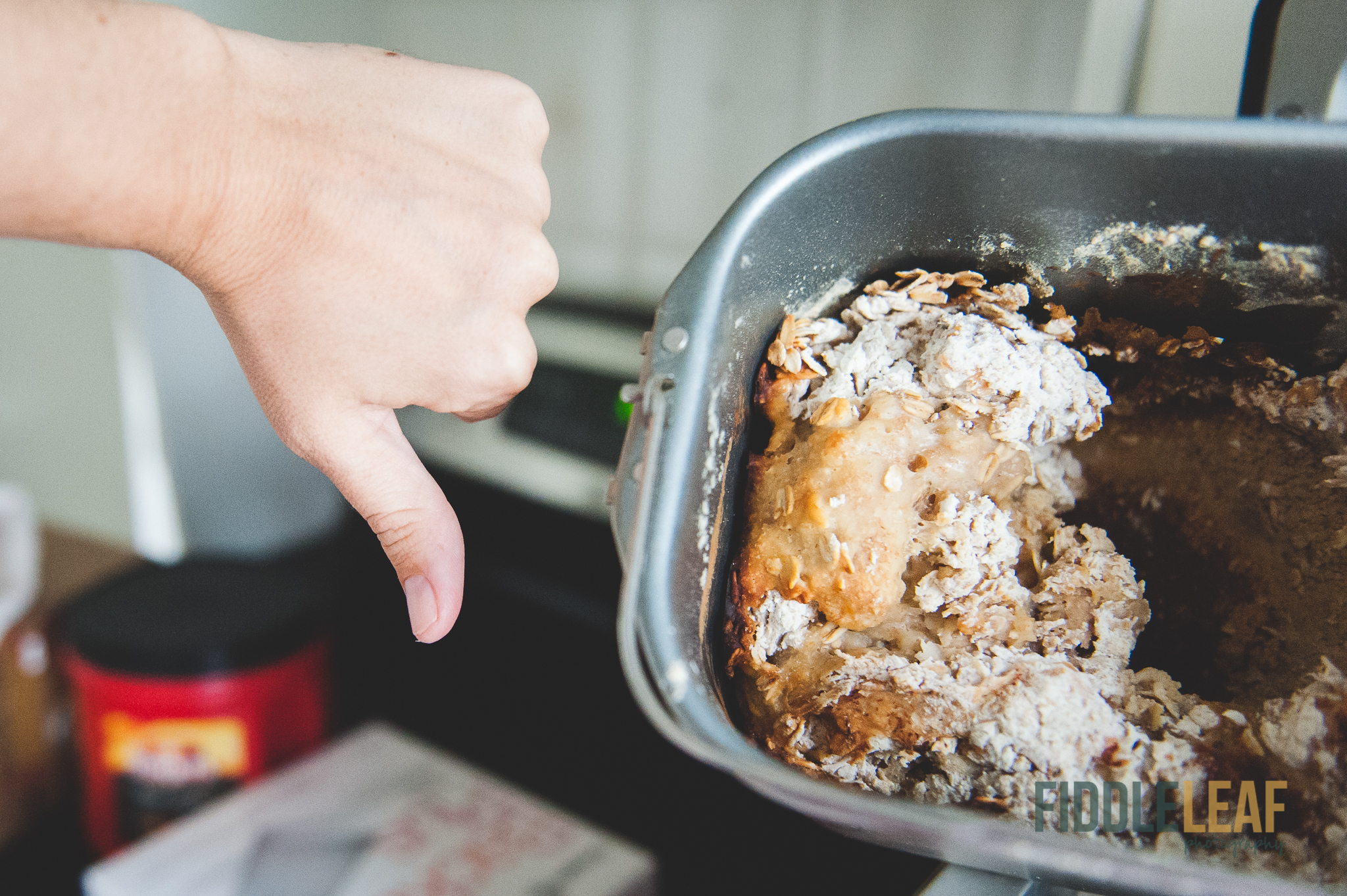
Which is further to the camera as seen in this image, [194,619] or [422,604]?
[194,619]

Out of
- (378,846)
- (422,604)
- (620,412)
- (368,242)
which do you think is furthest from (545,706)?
(368,242)

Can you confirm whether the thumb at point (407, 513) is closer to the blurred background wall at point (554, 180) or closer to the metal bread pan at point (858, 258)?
the metal bread pan at point (858, 258)

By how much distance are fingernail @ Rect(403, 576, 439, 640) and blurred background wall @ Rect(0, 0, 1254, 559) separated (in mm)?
517

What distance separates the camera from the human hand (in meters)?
0.36

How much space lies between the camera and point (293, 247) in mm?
364

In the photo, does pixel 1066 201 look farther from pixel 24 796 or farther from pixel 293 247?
pixel 24 796

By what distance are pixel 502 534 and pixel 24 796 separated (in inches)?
25.7

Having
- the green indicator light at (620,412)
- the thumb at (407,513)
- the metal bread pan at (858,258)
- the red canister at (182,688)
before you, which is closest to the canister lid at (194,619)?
the red canister at (182,688)

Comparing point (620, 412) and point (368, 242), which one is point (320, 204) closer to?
point (368, 242)

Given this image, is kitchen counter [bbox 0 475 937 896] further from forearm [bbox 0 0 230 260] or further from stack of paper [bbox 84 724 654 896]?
forearm [bbox 0 0 230 260]

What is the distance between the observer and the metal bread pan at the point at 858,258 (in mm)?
297

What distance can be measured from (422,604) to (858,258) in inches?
10.7

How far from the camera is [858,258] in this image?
41cm

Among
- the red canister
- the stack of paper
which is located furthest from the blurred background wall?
the stack of paper
